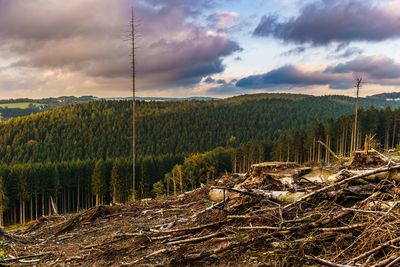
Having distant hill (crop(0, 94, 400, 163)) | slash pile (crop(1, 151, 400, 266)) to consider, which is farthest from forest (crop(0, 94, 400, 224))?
slash pile (crop(1, 151, 400, 266))

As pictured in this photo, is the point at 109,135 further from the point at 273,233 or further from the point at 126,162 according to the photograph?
the point at 273,233

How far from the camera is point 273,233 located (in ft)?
16.7

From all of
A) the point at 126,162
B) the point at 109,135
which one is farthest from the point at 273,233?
the point at 109,135

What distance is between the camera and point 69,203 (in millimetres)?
78000

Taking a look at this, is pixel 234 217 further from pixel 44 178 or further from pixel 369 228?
pixel 44 178

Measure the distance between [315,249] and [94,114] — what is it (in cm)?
19814

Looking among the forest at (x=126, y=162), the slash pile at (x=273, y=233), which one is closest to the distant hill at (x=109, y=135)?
the forest at (x=126, y=162)

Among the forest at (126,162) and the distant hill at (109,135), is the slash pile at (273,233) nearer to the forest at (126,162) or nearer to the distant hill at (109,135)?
the forest at (126,162)

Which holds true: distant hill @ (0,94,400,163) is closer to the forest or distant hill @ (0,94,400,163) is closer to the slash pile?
the forest

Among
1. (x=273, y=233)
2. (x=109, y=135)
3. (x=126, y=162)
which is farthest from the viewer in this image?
(x=109, y=135)

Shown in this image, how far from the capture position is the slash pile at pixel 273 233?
4.52 metres

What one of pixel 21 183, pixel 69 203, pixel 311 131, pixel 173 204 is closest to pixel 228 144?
pixel 311 131

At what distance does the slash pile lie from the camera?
178 inches

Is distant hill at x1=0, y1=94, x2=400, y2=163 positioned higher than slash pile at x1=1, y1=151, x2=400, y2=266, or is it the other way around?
slash pile at x1=1, y1=151, x2=400, y2=266
